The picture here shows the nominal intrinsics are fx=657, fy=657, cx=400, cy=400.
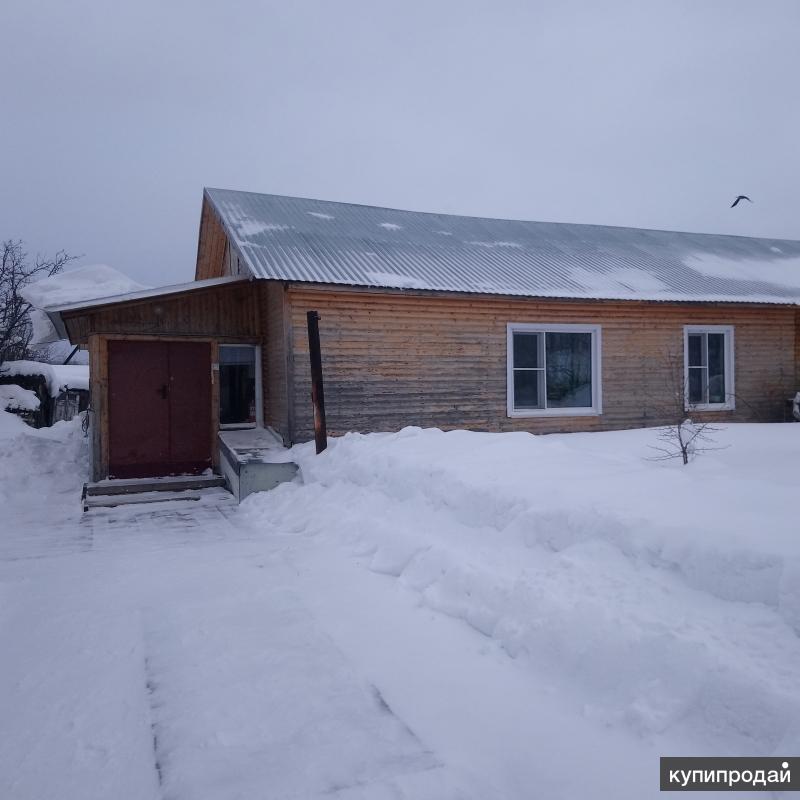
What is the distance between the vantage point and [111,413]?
37.3 ft

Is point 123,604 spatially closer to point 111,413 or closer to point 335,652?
point 335,652

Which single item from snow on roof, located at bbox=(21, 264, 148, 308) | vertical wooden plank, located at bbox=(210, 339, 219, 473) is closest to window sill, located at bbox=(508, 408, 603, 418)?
vertical wooden plank, located at bbox=(210, 339, 219, 473)

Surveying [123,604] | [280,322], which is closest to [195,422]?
[280,322]

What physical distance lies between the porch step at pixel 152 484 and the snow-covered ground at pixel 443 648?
12.6 feet

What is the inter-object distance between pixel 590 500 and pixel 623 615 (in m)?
1.29

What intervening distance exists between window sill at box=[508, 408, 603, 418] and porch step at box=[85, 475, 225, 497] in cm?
569

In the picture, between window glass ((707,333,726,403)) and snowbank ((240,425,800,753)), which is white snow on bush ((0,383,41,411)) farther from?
window glass ((707,333,726,403))

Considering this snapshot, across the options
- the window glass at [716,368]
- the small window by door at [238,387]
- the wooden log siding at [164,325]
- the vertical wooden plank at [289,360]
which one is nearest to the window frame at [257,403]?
the small window by door at [238,387]

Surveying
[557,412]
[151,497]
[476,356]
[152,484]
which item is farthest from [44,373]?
[557,412]

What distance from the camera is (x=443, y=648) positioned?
170 inches

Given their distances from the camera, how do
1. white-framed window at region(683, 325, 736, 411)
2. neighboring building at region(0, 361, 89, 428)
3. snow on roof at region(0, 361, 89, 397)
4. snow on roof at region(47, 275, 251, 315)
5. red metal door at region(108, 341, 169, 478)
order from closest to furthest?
snow on roof at region(47, 275, 251, 315)
red metal door at region(108, 341, 169, 478)
white-framed window at region(683, 325, 736, 411)
neighboring building at region(0, 361, 89, 428)
snow on roof at region(0, 361, 89, 397)

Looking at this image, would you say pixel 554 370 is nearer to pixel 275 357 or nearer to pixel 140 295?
pixel 275 357

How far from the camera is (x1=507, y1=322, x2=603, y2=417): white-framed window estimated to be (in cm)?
1286

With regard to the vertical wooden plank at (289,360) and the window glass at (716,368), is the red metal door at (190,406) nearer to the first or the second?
the vertical wooden plank at (289,360)
